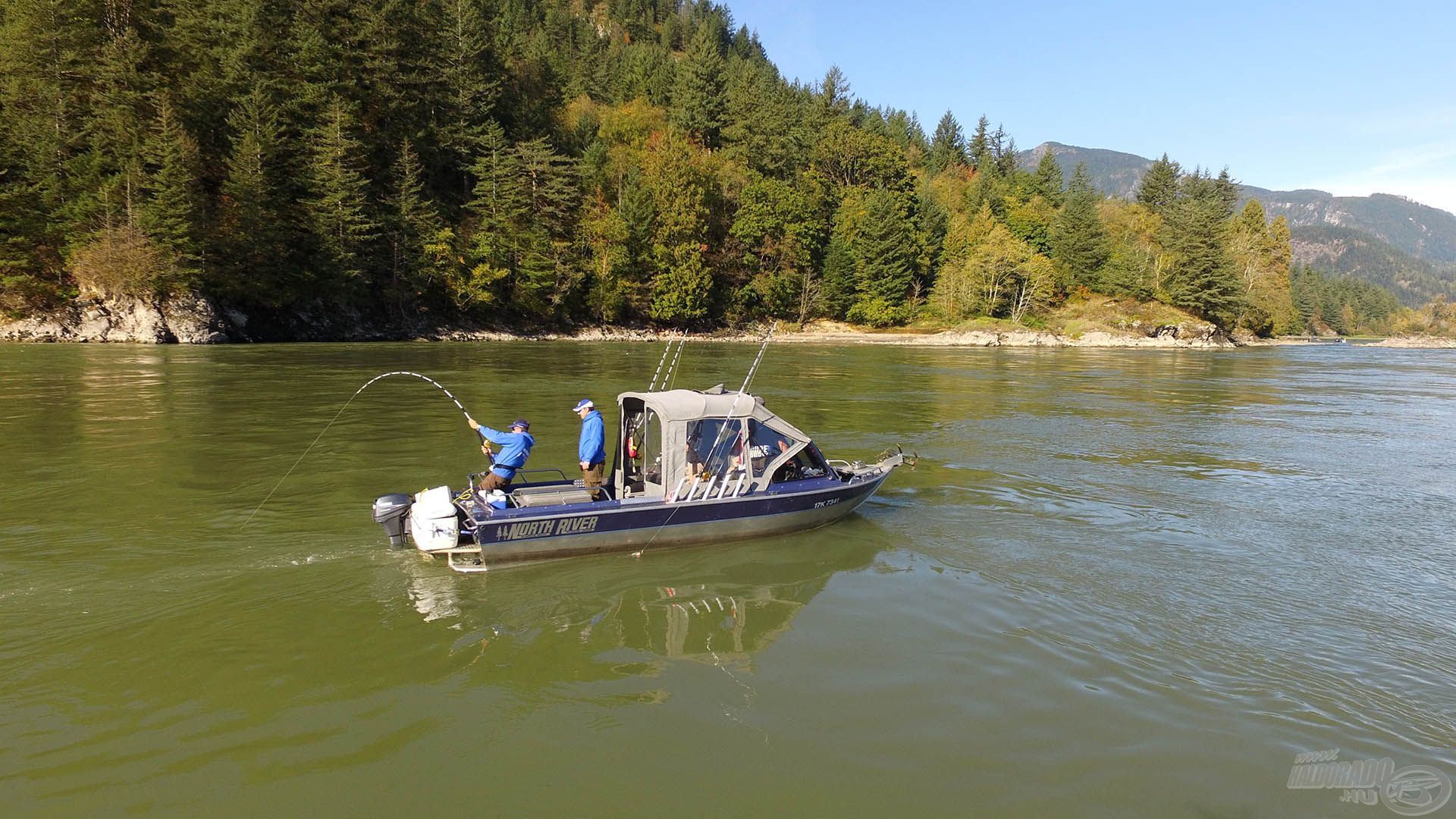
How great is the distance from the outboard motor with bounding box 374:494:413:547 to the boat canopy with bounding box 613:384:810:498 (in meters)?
3.14

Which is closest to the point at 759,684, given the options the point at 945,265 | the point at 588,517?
the point at 588,517

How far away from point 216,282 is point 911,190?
77.0 m

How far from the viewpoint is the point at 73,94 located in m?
48.6

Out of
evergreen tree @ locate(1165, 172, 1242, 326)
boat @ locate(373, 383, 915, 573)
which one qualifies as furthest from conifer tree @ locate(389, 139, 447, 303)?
evergreen tree @ locate(1165, 172, 1242, 326)

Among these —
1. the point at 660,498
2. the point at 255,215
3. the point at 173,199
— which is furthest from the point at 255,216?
the point at 660,498

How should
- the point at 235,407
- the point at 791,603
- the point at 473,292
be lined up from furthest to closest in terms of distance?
the point at 473,292 → the point at 235,407 → the point at 791,603

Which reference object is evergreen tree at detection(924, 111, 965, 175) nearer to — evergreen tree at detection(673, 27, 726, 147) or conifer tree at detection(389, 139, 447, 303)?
evergreen tree at detection(673, 27, 726, 147)

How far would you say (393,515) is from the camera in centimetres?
998

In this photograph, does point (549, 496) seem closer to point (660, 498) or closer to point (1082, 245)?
point (660, 498)

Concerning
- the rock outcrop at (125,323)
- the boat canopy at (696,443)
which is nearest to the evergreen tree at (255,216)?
the rock outcrop at (125,323)

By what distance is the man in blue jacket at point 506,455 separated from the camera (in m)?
10.9

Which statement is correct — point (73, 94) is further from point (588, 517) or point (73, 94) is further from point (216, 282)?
point (588, 517)

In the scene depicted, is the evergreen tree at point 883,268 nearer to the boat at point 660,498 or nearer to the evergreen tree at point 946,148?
the evergreen tree at point 946,148

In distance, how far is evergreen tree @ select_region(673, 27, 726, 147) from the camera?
91250mm
